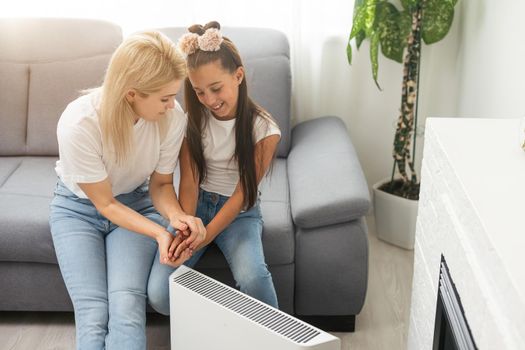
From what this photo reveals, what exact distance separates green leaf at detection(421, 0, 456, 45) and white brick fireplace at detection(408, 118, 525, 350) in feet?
3.09

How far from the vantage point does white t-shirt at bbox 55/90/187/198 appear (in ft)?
6.71

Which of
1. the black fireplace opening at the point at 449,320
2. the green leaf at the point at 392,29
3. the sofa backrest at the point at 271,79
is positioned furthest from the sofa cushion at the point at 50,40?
the black fireplace opening at the point at 449,320

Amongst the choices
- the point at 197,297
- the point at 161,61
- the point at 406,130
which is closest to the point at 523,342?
the point at 197,297

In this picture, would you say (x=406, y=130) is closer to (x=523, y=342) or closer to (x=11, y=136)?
(x=11, y=136)

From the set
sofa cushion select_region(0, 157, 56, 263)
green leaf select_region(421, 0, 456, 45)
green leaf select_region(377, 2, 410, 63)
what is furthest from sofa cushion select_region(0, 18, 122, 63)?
green leaf select_region(421, 0, 456, 45)

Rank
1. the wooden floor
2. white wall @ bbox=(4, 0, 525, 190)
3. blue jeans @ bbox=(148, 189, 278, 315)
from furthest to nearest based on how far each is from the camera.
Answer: white wall @ bbox=(4, 0, 525, 190)
the wooden floor
blue jeans @ bbox=(148, 189, 278, 315)

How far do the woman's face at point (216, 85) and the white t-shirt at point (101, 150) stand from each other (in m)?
0.14

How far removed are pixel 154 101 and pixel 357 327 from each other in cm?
102

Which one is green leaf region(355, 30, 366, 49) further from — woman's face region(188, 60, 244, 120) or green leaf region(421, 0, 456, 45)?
woman's face region(188, 60, 244, 120)

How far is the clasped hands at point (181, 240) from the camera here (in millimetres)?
2045

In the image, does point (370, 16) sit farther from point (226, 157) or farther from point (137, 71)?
point (137, 71)

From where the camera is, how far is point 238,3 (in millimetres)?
3010

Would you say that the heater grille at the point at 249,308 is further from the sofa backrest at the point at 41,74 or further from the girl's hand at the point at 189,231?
the sofa backrest at the point at 41,74

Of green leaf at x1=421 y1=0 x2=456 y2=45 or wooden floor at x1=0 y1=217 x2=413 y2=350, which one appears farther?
green leaf at x1=421 y1=0 x2=456 y2=45
